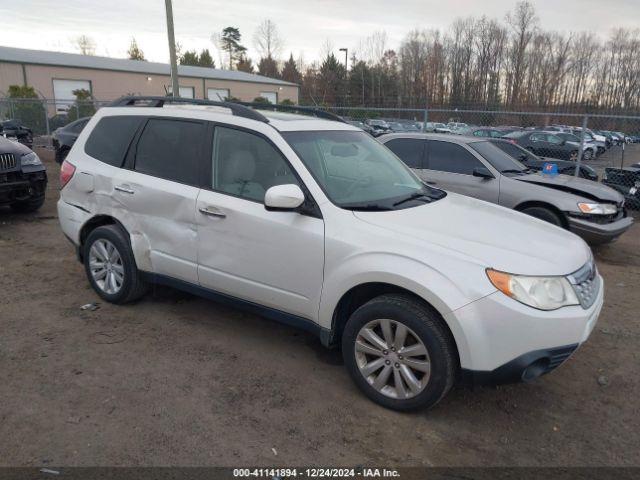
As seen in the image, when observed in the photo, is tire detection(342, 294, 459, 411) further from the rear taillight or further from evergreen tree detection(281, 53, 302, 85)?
evergreen tree detection(281, 53, 302, 85)

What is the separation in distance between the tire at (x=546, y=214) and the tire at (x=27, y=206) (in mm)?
7647

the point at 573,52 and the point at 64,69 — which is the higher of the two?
the point at 573,52

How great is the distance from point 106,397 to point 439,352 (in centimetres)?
216

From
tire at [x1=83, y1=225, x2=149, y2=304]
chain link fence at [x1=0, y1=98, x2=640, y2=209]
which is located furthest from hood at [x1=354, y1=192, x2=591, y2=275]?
chain link fence at [x1=0, y1=98, x2=640, y2=209]

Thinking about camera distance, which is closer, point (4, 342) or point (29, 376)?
point (29, 376)

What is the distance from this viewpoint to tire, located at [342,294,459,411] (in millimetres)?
2951

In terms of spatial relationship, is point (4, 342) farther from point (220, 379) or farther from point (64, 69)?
point (64, 69)

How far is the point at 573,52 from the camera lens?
189ft

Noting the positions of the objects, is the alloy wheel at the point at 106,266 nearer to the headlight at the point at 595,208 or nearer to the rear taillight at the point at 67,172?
the rear taillight at the point at 67,172

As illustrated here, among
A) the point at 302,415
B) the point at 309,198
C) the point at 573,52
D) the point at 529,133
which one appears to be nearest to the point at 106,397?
the point at 302,415

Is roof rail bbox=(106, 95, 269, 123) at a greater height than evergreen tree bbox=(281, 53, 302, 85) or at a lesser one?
lesser

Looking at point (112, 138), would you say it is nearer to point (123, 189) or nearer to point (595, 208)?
point (123, 189)

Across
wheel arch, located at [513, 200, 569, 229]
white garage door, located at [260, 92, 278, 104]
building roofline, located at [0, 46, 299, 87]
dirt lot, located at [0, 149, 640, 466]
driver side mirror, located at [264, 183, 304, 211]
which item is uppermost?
building roofline, located at [0, 46, 299, 87]

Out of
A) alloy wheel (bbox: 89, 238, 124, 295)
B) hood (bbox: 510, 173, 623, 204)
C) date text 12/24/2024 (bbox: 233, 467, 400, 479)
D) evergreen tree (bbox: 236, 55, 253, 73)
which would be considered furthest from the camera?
evergreen tree (bbox: 236, 55, 253, 73)
